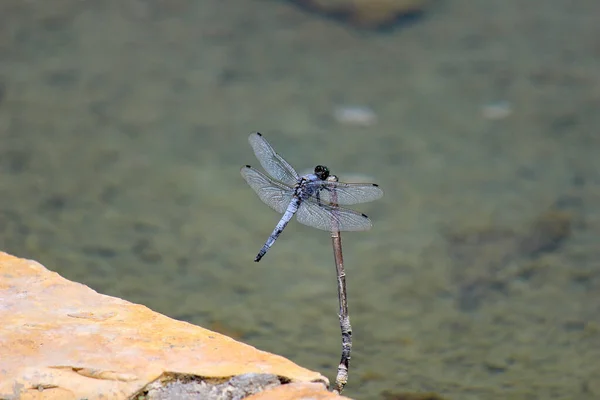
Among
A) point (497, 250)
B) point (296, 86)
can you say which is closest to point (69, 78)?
point (296, 86)

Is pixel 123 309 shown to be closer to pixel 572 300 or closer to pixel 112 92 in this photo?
pixel 572 300

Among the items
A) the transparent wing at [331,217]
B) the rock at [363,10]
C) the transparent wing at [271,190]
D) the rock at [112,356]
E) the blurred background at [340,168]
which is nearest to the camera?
the rock at [112,356]

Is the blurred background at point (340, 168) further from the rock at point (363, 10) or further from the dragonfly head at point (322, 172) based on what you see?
the dragonfly head at point (322, 172)

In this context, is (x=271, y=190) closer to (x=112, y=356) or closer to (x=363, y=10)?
(x=112, y=356)

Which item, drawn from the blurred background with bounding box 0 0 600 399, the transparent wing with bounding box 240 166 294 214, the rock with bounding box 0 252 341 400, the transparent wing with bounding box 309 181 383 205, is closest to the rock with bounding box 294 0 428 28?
the blurred background with bounding box 0 0 600 399

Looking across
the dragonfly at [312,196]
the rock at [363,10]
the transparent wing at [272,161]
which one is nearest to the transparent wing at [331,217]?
the dragonfly at [312,196]

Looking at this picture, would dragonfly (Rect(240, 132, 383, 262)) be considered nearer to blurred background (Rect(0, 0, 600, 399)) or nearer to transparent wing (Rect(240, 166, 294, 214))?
transparent wing (Rect(240, 166, 294, 214))
